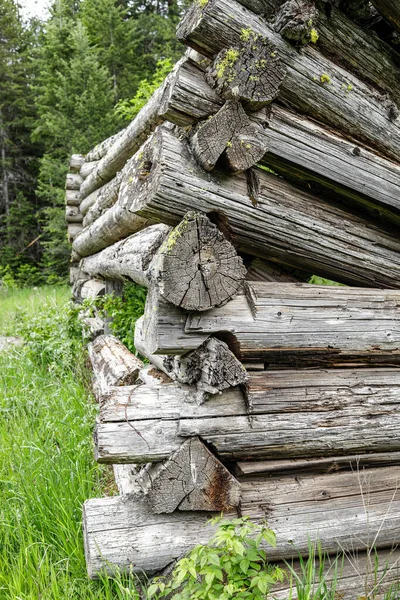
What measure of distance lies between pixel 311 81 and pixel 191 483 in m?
2.01

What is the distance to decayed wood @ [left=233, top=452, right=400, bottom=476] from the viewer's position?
2.47 meters

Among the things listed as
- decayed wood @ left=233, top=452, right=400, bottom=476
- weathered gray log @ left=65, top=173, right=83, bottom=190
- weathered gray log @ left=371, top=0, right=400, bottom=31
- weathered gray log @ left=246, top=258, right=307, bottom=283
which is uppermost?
weathered gray log @ left=371, top=0, right=400, bottom=31

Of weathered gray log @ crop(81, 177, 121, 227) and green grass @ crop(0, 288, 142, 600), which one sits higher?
weathered gray log @ crop(81, 177, 121, 227)

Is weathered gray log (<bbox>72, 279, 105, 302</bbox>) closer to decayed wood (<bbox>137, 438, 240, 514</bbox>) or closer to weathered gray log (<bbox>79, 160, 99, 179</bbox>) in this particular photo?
weathered gray log (<bbox>79, 160, 99, 179</bbox>)

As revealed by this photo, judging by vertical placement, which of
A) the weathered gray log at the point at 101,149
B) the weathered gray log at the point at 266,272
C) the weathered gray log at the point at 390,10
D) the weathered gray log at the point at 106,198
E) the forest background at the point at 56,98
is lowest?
the weathered gray log at the point at 266,272

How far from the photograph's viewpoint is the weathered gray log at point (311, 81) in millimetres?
2186

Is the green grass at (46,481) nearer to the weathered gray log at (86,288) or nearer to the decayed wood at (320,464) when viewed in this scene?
the decayed wood at (320,464)

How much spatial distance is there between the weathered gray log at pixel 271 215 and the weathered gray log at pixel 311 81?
40 cm

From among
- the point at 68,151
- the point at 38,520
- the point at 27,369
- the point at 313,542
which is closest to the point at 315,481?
the point at 313,542

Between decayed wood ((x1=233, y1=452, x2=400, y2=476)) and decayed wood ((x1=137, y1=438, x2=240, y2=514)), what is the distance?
127mm

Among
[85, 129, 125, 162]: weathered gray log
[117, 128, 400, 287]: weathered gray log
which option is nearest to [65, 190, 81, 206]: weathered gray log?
[85, 129, 125, 162]: weathered gray log

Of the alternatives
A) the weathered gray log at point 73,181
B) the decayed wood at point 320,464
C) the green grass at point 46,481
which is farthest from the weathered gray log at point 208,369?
the weathered gray log at point 73,181

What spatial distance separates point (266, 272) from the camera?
9.10ft

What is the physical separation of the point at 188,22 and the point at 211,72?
0.87ft
